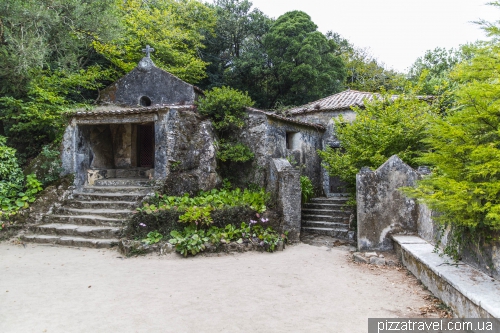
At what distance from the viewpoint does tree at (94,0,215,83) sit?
15616 millimetres

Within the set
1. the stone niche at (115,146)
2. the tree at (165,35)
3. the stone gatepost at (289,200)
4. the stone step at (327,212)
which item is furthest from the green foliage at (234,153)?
the tree at (165,35)

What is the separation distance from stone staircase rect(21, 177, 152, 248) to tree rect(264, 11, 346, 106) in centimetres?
1088

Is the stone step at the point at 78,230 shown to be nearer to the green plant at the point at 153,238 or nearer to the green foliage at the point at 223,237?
the green plant at the point at 153,238

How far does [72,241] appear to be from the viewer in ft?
25.4

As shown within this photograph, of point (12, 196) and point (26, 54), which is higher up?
point (26, 54)

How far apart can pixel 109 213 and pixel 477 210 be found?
7937 millimetres

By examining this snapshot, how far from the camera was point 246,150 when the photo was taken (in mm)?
10281

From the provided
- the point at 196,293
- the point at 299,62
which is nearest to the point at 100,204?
the point at 196,293

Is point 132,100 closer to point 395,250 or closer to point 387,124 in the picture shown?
point 387,124

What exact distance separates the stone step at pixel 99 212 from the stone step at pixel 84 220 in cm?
14

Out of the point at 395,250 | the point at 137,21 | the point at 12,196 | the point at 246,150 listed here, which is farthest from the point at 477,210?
the point at 137,21

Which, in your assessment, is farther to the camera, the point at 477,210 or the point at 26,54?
the point at 26,54

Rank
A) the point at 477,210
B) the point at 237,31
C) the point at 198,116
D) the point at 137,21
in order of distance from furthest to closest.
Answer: the point at 237,31
the point at 137,21
the point at 198,116
the point at 477,210

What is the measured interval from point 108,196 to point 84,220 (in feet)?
3.46
